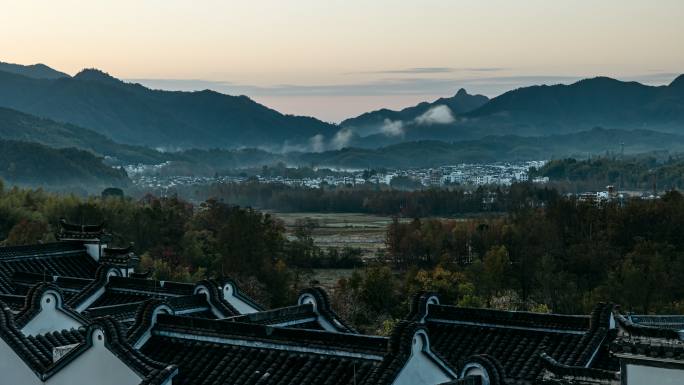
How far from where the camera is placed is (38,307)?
52.5ft

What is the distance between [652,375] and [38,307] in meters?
9.38

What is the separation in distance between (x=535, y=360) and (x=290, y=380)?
4305 millimetres

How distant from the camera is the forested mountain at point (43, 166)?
16675 centimetres

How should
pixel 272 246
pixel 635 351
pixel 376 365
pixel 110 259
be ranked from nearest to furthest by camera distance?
1. pixel 635 351
2. pixel 376 365
3. pixel 110 259
4. pixel 272 246

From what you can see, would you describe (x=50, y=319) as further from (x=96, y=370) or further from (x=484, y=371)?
(x=484, y=371)

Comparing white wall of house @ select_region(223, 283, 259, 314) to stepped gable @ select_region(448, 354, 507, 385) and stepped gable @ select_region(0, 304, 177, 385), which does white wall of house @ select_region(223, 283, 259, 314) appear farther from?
stepped gable @ select_region(448, 354, 507, 385)

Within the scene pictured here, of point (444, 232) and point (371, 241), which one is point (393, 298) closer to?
point (444, 232)

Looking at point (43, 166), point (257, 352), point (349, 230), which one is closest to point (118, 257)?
point (257, 352)

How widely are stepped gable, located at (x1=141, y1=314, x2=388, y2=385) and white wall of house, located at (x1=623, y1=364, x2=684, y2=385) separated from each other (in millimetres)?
2620

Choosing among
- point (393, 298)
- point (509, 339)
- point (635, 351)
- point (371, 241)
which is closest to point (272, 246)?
point (393, 298)

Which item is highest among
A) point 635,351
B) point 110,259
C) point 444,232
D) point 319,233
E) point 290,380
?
point 635,351

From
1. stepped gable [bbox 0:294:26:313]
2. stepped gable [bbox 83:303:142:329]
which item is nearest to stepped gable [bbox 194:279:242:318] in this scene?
stepped gable [bbox 83:303:142:329]

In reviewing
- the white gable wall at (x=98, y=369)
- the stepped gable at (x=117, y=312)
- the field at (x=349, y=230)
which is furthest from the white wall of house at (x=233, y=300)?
the field at (x=349, y=230)

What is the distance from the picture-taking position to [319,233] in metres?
107
